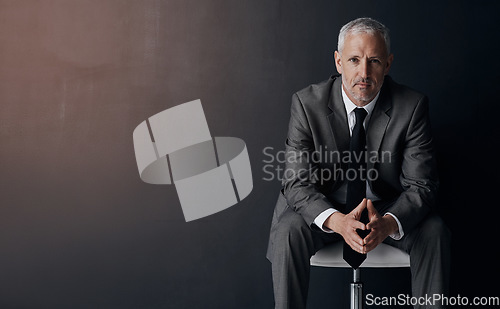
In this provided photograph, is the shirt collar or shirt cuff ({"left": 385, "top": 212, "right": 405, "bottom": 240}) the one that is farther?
the shirt collar

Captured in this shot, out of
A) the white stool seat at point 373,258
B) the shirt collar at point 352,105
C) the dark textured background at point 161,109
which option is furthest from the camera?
the dark textured background at point 161,109

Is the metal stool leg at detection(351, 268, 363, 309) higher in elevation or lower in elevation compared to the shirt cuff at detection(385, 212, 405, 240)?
lower

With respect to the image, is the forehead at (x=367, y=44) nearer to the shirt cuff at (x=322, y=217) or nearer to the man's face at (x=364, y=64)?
the man's face at (x=364, y=64)

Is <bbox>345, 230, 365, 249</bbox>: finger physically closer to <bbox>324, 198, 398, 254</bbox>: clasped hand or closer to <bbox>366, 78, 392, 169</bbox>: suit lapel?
<bbox>324, 198, 398, 254</bbox>: clasped hand

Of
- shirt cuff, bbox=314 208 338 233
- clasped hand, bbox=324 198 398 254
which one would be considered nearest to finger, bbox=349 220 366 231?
clasped hand, bbox=324 198 398 254

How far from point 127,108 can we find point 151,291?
88 centimetres

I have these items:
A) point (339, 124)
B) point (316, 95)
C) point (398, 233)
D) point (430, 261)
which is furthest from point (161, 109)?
point (430, 261)

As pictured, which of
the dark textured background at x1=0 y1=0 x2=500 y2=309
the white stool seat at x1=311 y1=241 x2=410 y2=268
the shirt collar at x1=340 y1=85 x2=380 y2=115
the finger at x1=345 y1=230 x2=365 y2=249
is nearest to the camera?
the finger at x1=345 y1=230 x2=365 y2=249

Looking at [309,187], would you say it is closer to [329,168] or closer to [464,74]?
[329,168]

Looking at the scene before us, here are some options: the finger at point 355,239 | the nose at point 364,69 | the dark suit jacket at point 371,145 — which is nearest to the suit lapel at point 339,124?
the dark suit jacket at point 371,145

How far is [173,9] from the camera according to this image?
2812mm

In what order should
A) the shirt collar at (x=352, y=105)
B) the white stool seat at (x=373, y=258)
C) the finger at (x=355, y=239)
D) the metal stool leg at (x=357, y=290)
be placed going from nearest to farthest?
the finger at (x=355, y=239)
the white stool seat at (x=373, y=258)
the metal stool leg at (x=357, y=290)
the shirt collar at (x=352, y=105)

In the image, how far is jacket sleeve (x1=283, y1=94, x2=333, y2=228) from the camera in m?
2.20

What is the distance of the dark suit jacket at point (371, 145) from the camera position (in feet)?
7.57
